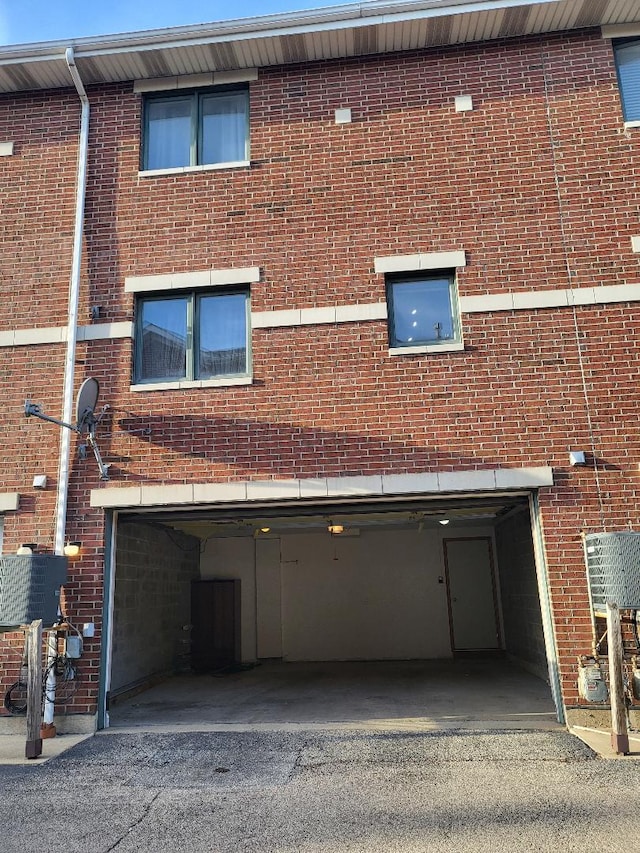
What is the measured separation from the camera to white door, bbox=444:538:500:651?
14.6 m

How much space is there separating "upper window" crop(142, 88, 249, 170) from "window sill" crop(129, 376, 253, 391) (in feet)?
10.4

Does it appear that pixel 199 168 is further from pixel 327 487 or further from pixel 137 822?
pixel 137 822

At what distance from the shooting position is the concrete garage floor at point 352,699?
812 centimetres

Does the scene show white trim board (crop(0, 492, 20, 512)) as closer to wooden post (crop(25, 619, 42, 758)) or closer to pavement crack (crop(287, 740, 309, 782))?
wooden post (crop(25, 619, 42, 758))

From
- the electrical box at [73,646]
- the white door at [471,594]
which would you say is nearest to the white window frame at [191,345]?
the electrical box at [73,646]

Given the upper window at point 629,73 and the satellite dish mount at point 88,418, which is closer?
the satellite dish mount at point 88,418

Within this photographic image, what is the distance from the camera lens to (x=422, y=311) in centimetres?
865

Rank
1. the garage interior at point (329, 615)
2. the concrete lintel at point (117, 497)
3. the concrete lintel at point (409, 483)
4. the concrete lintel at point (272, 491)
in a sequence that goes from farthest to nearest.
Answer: the garage interior at point (329, 615)
the concrete lintel at point (117, 497)
the concrete lintel at point (272, 491)
the concrete lintel at point (409, 483)

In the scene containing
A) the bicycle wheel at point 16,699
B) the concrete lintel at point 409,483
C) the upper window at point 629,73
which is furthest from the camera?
the upper window at point 629,73

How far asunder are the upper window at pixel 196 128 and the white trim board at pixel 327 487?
4.60 metres

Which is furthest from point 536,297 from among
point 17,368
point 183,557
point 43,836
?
point 183,557

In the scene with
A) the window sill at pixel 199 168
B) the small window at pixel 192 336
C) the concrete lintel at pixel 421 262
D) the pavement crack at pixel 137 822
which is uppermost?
the window sill at pixel 199 168

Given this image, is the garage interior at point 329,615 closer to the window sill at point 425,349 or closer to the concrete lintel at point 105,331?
the window sill at point 425,349

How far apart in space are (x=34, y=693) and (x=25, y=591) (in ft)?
3.46
